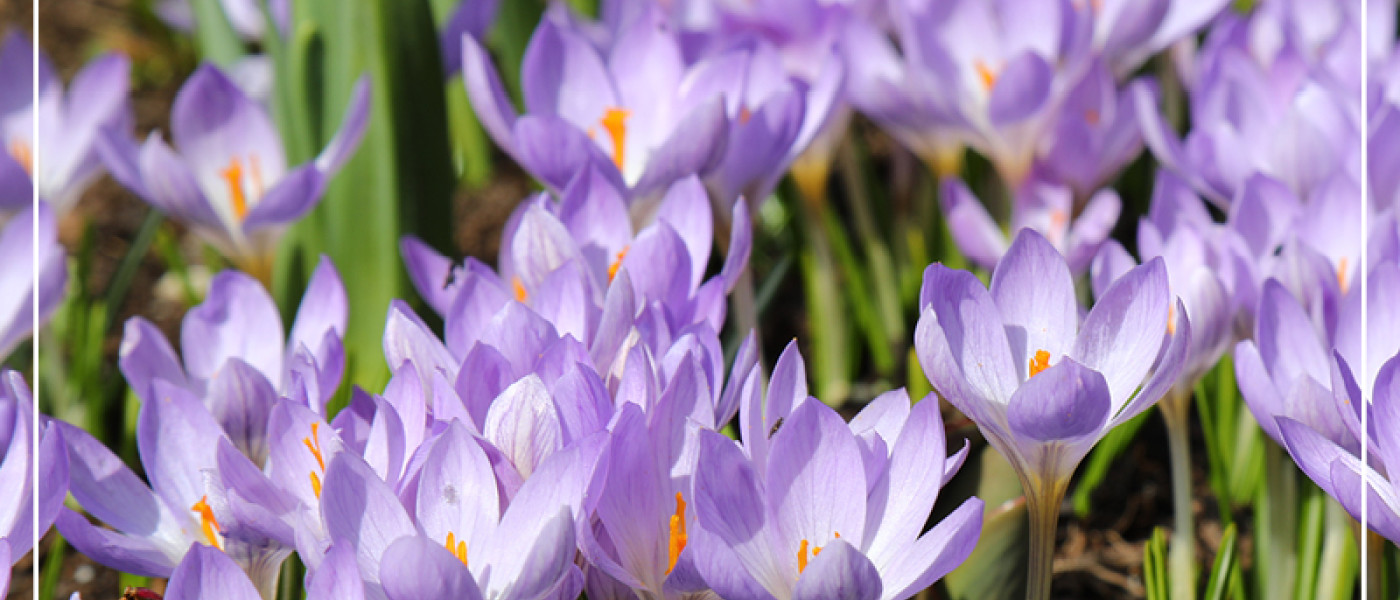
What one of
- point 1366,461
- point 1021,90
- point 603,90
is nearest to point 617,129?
point 603,90

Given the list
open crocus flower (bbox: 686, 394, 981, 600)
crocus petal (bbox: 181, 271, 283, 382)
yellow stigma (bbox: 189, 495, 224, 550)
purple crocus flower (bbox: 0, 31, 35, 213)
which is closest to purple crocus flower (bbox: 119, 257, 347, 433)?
crocus petal (bbox: 181, 271, 283, 382)

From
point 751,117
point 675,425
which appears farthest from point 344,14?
point 675,425

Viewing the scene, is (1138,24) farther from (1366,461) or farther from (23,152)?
(23,152)

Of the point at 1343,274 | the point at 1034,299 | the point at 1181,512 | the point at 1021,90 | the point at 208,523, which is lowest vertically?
the point at 208,523

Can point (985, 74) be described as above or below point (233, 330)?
above

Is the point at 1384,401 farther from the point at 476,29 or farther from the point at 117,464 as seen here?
the point at 476,29
